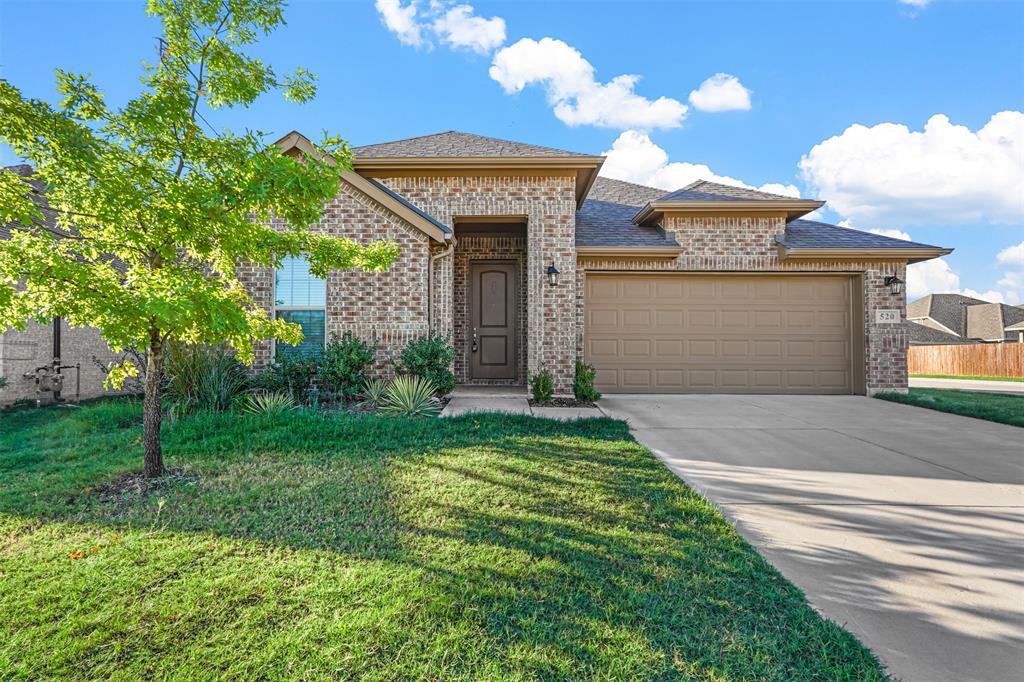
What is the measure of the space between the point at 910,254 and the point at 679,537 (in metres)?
10.2

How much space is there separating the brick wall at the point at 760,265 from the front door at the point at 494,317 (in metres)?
1.85

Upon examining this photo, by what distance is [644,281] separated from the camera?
10.1m

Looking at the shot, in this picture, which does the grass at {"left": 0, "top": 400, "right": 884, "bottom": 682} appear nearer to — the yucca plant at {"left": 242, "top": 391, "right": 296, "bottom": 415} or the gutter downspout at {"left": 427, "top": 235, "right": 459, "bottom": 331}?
the yucca plant at {"left": 242, "top": 391, "right": 296, "bottom": 415}

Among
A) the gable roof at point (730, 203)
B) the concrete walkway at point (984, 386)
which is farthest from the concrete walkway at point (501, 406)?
the concrete walkway at point (984, 386)

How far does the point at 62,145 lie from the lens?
3.12m

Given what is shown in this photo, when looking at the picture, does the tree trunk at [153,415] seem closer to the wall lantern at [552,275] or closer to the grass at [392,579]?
the grass at [392,579]

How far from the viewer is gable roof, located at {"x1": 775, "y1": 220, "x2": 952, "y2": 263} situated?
9.61 m

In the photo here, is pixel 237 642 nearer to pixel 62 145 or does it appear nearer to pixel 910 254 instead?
pixel 62 145

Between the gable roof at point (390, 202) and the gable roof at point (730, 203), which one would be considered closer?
the gable roof at point (390, 202)

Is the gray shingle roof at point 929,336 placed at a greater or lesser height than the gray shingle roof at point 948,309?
lesser

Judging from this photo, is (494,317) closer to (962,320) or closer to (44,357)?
(44,357)

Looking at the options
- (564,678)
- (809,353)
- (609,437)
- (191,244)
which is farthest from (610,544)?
(809,353)

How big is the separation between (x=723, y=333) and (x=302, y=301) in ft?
27.6

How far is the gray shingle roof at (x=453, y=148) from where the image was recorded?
9.03 m
